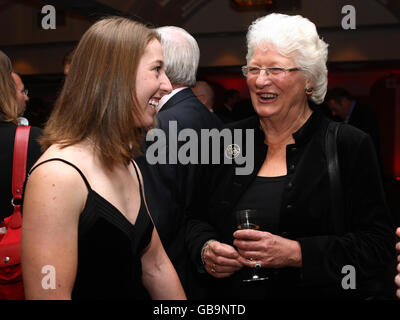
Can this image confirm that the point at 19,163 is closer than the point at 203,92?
Yes

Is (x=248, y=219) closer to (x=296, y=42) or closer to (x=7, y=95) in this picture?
(x=296, y=42)

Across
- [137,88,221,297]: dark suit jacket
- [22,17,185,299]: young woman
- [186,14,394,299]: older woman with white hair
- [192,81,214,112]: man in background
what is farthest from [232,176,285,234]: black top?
[192,81,214,112]: man in background

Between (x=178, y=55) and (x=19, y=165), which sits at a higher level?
(x=178, y=55)

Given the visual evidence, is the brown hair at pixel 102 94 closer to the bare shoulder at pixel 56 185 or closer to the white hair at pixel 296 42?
the bare shoulder at pixel 56 185

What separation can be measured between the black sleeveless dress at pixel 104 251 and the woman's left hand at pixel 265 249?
0.44 m

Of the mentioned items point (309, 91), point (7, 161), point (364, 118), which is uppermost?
point (364, 118)

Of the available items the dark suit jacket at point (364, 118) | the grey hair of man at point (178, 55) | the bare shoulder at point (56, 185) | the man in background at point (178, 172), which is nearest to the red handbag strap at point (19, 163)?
the man in background at point (178, 172)

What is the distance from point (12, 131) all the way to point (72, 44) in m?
10.0

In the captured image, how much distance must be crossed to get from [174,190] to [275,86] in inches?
26.4

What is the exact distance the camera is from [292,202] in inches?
75.5

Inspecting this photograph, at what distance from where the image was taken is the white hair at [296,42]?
199 centimetres

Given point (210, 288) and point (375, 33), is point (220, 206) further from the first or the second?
point (375, 33)

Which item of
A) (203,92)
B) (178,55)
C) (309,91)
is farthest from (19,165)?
(203,92)

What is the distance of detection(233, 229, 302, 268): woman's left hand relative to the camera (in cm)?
179
